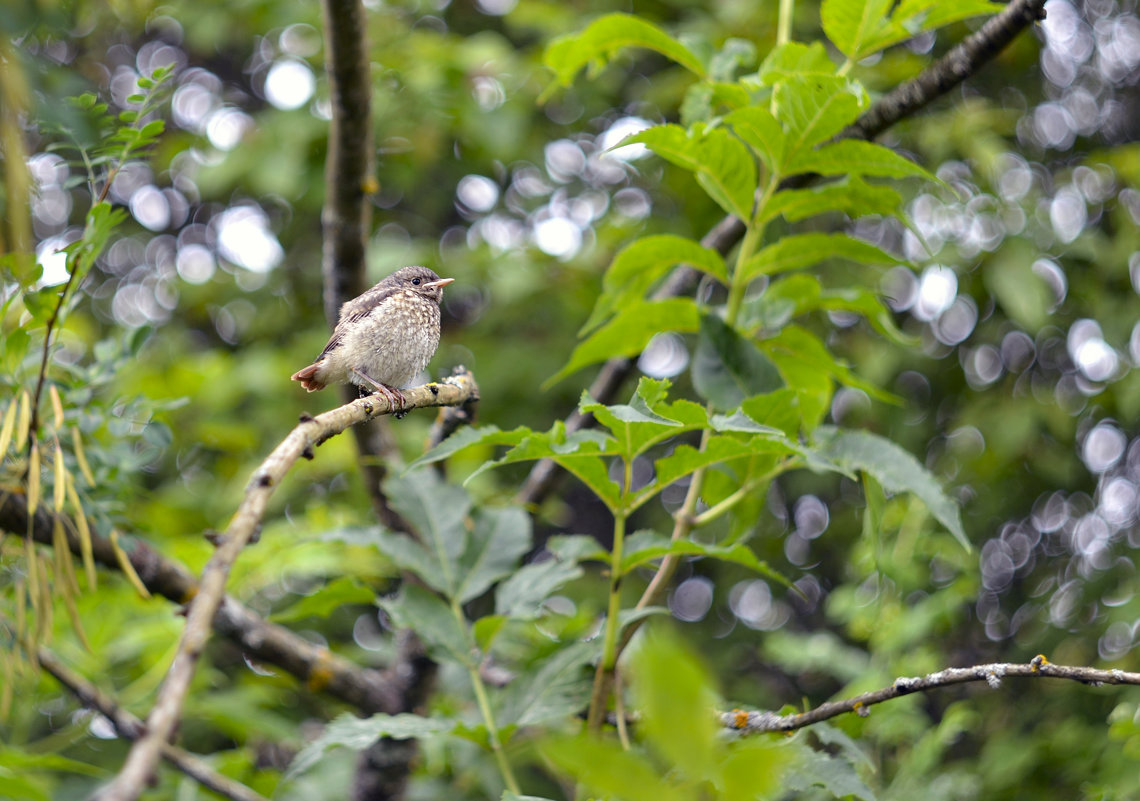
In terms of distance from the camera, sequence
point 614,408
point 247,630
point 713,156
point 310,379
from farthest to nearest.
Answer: point 247,630
point 310,379
point 713,156
point 614,408

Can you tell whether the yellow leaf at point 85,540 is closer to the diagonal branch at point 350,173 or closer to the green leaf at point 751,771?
the diagonal branch at point 350,173

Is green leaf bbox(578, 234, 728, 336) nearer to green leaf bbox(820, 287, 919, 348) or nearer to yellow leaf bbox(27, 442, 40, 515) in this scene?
green leaf bbox(820, 287, 919, 348)

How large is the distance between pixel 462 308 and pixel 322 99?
5.25 ft

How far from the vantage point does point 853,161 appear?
6.67ft

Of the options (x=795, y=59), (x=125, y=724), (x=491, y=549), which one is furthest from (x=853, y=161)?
(x=125, y=724)

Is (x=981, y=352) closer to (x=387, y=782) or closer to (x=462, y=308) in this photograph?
(x=462, y=308)

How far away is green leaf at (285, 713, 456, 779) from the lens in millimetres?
1873

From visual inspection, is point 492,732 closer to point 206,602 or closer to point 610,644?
point 610,644

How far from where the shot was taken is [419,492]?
2479 millimetres

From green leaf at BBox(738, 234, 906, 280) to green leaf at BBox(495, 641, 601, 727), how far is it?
95 centimetres

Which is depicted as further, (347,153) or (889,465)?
(347,153)

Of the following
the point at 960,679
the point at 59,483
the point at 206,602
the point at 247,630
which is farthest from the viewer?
the point at 247,630

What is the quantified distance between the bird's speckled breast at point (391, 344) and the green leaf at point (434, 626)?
0.64 meters

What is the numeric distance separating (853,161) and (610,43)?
0.69 metres
